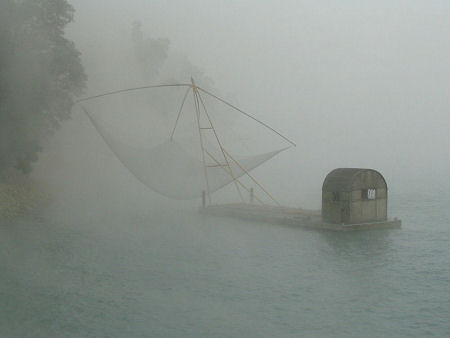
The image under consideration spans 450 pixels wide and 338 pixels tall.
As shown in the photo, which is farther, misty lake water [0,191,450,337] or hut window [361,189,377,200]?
hut window [361,189,377,200]

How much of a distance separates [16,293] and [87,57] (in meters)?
47.5

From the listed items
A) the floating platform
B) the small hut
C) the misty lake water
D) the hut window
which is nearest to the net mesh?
the floating platform

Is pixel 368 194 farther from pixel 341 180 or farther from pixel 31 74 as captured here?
pixel 31 74

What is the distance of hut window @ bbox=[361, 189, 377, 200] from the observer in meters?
22.1

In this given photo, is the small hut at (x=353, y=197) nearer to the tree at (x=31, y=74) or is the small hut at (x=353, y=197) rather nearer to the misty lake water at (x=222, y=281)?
the misty lake water at (x=222, y=281)

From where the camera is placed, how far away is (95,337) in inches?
405

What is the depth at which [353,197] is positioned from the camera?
21.5 meters

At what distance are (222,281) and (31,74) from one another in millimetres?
21504

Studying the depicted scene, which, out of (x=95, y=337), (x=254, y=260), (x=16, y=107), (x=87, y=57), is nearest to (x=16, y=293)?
(x=95, y=337)

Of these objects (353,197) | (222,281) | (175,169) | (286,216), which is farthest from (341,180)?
(222,281)

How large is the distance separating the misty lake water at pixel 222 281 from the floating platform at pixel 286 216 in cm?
51

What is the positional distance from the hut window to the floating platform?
1.12m

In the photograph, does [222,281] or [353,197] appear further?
[353,197]

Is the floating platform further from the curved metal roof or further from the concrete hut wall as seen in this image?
the curved metal roof
